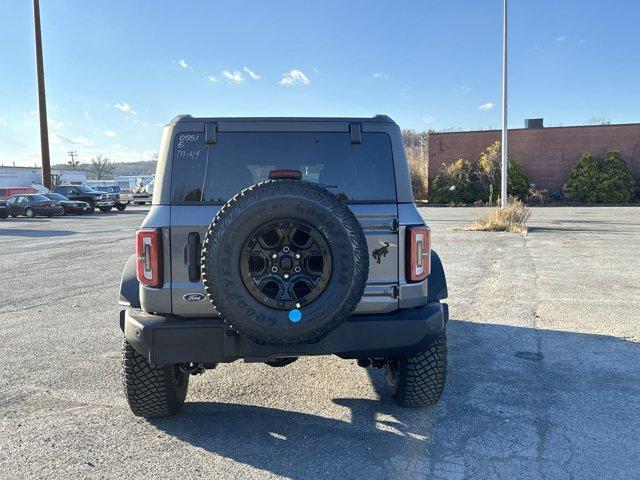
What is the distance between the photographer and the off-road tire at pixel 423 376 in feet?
12.4

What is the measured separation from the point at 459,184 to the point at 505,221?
19.0 metres

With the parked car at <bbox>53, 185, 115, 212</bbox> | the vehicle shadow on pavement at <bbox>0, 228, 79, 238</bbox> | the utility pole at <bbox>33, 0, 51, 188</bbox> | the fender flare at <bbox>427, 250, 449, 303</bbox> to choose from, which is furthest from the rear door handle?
the utility pole at <bbox>33, 0, 51, 188</bbox>

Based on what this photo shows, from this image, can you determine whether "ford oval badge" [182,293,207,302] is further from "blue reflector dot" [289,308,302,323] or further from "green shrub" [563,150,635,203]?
"green shrub" [563,150,635,203]

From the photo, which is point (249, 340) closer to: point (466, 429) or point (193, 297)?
point (193, 297)

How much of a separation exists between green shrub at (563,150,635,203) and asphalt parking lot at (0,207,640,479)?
29731 millimetres

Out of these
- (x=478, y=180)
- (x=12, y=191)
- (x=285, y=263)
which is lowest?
(x=285, y=263)

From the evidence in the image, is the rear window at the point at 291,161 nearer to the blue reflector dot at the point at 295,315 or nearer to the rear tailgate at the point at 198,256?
the rear tailgate at the point at 198,256

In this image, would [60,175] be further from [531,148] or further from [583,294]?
[583,294]

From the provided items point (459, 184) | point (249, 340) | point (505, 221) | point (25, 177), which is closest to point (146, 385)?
point (249, 340)

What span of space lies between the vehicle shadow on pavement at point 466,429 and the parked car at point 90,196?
1300 inches

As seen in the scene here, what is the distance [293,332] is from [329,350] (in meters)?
0.34

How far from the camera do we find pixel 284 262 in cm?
306

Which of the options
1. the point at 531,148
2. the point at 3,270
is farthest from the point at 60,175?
the point at 3,270

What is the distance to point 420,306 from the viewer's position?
3533 mm
